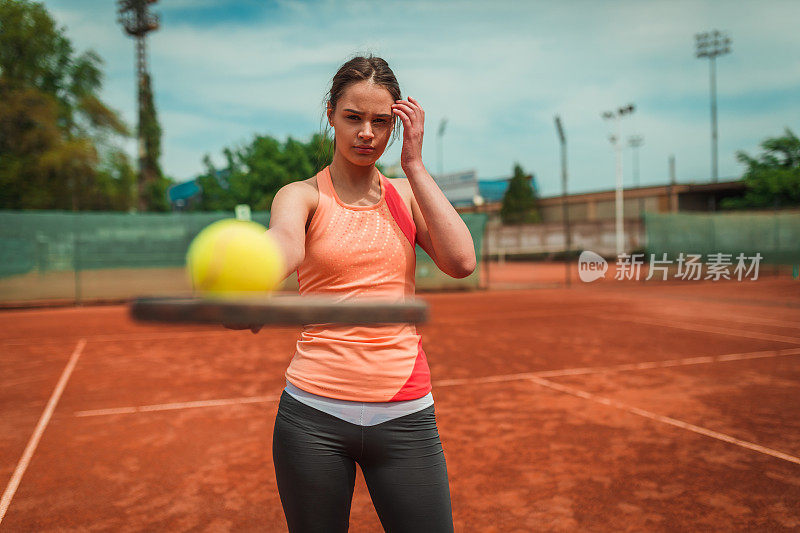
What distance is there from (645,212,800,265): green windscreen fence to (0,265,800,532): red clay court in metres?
13.9

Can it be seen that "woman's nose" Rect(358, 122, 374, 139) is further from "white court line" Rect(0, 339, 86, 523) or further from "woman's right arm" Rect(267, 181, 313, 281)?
"white court line" Rect(0, 339, 86, 523)

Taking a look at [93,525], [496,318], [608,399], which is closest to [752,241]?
[496,318]

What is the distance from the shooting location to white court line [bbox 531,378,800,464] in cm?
437

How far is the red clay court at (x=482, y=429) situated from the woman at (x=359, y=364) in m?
0.20

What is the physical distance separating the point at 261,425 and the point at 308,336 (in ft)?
12.1

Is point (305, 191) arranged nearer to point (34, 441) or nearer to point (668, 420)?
point (34, 441)

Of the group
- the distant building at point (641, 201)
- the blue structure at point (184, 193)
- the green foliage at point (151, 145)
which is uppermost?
the green foliage at point (151, 145)

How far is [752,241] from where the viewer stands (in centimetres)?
2270

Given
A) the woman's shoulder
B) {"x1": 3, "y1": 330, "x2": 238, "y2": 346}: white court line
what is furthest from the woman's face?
{"x1": 3, "y1": 330, "x2": 238, "y2": 346}: white court line

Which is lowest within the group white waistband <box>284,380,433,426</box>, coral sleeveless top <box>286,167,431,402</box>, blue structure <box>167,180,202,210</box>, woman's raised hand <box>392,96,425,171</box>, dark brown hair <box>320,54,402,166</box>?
white waistband <box>284,380,433,426</box>

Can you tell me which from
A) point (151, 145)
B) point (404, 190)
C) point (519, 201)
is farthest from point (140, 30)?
point (404, 190)

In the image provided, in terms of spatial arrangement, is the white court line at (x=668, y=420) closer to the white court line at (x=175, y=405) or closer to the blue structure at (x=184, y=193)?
the white court line at (x=175, y=405)

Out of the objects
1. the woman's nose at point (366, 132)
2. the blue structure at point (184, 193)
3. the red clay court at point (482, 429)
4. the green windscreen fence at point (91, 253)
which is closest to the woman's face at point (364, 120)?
the woman's nose at point (366, 132)

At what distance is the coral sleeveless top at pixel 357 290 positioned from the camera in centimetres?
154
